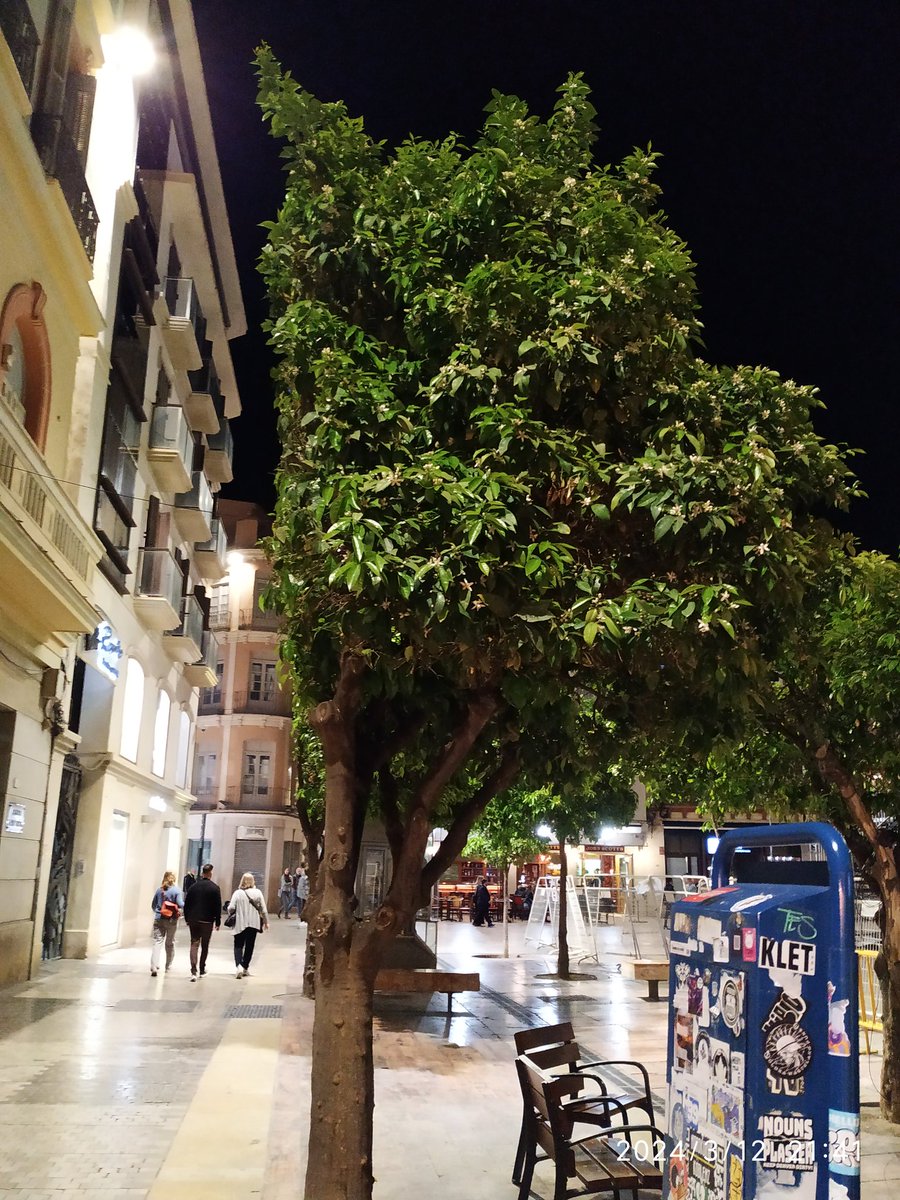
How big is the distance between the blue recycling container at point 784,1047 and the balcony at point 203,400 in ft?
83.9

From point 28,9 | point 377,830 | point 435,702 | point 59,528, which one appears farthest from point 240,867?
point 435,702

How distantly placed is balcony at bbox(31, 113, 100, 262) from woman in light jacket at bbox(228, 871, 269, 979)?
33.4ft

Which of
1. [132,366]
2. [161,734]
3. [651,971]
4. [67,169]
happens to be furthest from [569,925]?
[67,169]

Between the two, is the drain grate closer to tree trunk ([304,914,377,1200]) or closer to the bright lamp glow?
tree trunk ([304,914,377,1200])

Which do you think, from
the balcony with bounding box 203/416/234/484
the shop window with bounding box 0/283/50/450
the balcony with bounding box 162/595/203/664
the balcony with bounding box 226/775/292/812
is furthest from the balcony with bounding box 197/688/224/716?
the shop window with bounding box 0/283/50/450

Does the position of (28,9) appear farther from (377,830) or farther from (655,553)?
(377,830)

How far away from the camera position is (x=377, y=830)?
58.4 ft

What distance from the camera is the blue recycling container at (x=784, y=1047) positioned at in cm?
384

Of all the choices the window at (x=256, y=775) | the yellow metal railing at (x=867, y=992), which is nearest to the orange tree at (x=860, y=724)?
the yellow metal railing at (x=867, y=992)

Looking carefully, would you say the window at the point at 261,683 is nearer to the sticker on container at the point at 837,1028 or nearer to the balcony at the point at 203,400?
the balcony at the point at 203,400

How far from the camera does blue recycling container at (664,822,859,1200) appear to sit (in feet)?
12.6

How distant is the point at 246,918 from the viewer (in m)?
16.6

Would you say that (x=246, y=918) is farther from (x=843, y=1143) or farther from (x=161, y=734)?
(x=843, y=1143)

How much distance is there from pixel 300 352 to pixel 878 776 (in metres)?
6.91
